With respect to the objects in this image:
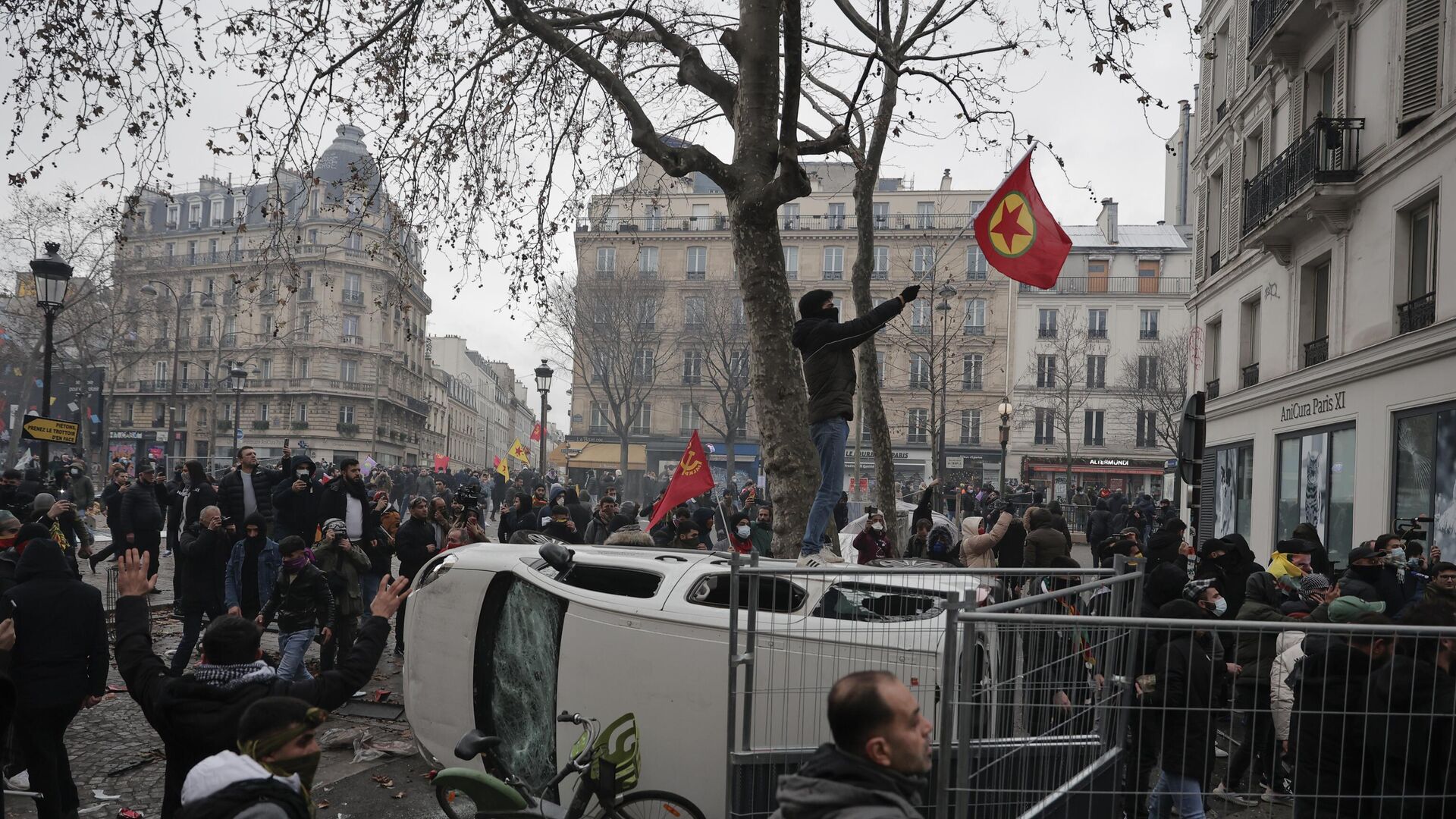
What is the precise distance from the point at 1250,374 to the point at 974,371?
41.0 meters

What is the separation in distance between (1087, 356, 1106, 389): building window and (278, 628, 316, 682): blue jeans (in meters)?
53.1

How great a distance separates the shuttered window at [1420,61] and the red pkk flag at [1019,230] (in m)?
9.03

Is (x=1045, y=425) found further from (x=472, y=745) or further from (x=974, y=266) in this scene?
(x=472, y=745)

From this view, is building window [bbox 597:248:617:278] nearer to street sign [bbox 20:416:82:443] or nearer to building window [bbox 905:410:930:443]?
building window [bbox 905:410:930:443]

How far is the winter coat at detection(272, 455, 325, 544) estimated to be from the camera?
11195 millimetres

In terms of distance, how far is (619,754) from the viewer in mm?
5156

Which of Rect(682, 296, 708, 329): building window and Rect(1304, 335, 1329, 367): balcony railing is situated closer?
Rect(1304, 335, 1329, 367): balcony railing

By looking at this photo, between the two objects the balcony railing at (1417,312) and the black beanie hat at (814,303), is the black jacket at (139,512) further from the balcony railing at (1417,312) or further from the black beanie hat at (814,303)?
the balcony railing at (1417,312)

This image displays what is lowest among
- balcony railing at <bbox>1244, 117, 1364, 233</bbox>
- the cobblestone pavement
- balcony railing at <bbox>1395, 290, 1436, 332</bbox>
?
the cobblestone pavement

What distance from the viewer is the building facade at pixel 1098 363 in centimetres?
5516

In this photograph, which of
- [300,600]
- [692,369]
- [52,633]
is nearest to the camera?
[52,633]

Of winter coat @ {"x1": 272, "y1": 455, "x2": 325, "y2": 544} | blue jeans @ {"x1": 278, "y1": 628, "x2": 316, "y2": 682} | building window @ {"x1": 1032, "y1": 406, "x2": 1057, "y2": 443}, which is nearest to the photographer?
blue jeans @ {"x1": 278, "y1": 628, "x2": 316, "y2": 682}

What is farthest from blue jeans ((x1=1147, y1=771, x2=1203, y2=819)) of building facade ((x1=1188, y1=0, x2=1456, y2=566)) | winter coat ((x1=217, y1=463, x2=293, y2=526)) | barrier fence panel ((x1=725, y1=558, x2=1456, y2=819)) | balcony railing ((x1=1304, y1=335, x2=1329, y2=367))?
balcony railing ((x1=1304, y1=335, x2=1329, y2=367))

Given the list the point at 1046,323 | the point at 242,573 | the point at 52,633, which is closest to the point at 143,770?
the point at 52,633
